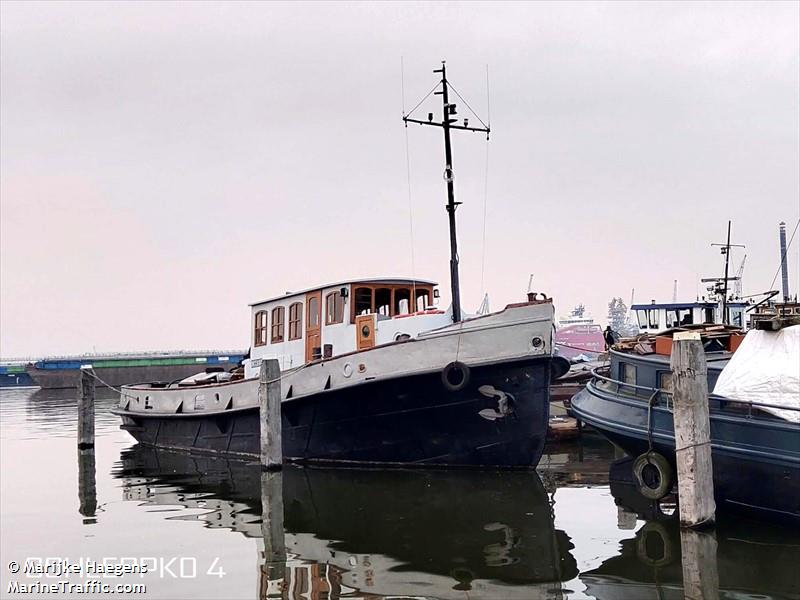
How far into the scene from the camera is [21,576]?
10.2 metres

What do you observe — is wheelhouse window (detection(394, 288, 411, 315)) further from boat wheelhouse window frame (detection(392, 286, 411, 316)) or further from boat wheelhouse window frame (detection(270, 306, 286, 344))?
boat wheelhouse window frame (detection(270, 306, 286, 344))

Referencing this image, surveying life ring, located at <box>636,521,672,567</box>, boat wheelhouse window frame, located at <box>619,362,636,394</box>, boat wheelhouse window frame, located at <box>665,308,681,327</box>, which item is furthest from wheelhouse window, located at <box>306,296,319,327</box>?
boat wheelhouse window frame, located at <box>665,308,681,327</box>

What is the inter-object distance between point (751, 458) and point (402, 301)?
28.3 feet

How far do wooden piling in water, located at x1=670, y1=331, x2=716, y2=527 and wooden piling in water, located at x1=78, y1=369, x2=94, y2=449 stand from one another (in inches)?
656

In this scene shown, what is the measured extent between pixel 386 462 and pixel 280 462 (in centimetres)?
205

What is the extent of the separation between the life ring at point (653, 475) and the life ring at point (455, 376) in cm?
386

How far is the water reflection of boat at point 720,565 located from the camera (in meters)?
8.73

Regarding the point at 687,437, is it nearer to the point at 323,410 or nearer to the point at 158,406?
the point at 323,410

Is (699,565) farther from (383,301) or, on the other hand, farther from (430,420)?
(383,301)

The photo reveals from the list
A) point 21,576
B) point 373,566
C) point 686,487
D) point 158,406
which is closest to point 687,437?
point 686,487

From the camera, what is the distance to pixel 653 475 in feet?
40.0

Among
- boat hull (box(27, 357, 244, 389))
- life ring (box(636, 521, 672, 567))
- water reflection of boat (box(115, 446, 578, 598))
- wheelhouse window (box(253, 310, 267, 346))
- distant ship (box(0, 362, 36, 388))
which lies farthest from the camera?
distant ship (box(0, 362, 36, 388))

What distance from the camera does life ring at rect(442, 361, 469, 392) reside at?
15.3 m

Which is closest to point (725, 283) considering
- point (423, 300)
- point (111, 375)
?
point (423, 300)
